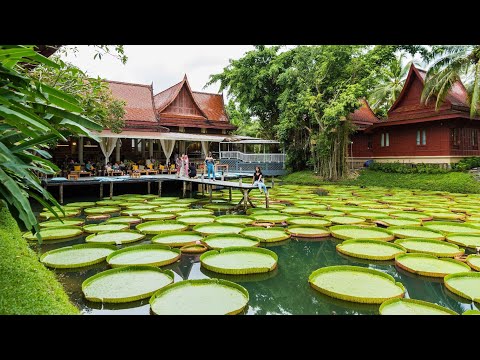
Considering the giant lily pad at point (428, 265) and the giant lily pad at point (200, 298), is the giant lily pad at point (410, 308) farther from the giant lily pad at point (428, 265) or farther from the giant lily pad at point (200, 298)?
the giant lily pad at point (200, 298)

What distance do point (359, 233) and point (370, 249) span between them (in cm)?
109

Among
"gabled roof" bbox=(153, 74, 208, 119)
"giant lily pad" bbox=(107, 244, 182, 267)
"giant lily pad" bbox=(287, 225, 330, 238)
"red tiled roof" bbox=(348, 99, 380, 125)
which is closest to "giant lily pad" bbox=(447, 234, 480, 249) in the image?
"giant lily pad" bbox=(287, 225, 330, 238)

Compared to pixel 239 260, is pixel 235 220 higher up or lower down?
higher up

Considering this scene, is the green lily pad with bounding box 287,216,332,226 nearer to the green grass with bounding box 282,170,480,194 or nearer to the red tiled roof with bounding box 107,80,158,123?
the green grass with bounding box 282,170,480,194

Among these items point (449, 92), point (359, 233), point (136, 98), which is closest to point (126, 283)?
point (359, 233)

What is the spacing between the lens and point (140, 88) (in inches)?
906

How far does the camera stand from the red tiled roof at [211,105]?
24938mm

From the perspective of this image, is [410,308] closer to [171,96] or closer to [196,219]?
[196,219]

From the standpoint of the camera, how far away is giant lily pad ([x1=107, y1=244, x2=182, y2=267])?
5.42 metres

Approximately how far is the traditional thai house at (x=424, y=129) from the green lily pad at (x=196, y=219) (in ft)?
47.2

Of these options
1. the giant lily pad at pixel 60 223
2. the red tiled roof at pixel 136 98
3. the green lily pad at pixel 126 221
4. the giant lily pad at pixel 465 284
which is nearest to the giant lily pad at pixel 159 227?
the green lily pad at pixel 126 221

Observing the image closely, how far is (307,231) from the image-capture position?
7438 mm
